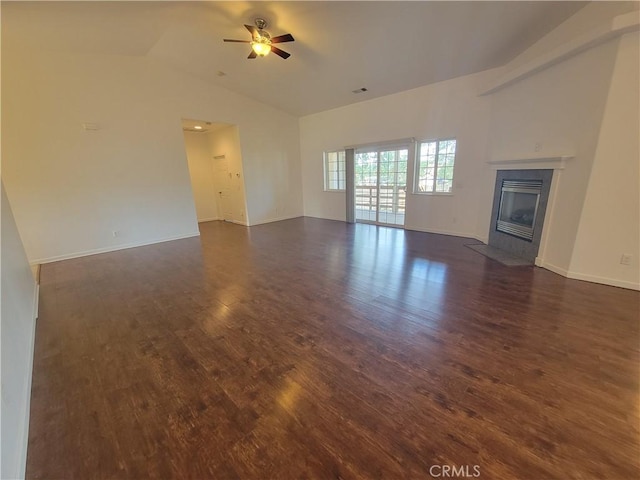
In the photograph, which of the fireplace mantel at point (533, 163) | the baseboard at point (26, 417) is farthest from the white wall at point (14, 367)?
the fireplace mantel at point (533, 163)

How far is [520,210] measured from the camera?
13.4 feet

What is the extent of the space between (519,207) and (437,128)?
7.50ft

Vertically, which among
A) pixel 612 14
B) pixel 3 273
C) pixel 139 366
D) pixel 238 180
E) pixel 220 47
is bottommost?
pixel 139 366

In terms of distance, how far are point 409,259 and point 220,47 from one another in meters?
4.90

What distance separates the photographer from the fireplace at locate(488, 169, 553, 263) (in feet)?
12.1

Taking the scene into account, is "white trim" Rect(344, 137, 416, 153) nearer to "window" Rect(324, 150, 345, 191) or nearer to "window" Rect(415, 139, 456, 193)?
"window" Rect(415, 139, 456, 193)

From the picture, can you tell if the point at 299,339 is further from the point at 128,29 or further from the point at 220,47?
the point at 128,29

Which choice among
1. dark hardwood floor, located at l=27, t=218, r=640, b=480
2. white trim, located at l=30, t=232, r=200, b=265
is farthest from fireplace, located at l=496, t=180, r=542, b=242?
white trim, located at l=30, t=232, r=200, b=265

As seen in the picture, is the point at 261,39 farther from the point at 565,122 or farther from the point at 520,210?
the point at 520,210

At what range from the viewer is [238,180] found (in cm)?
723

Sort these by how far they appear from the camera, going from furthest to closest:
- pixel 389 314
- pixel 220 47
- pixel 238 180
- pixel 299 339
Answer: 1. pixel 238 180
2. pixel 220 47
3. pixel 389 314
4. pixel 299 339

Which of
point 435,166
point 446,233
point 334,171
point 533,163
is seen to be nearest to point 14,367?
point 533,163

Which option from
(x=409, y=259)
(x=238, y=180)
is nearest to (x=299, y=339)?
(x=409, y=259)

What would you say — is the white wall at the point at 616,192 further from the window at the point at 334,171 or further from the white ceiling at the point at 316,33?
the window at the point at 334,171
